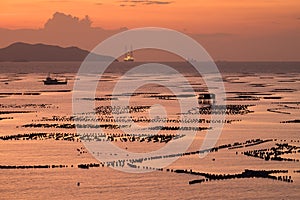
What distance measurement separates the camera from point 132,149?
2132 inches

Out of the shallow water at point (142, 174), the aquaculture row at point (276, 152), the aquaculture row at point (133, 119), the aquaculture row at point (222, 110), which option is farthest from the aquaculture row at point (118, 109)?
the aquaculture row at point (276, 152)

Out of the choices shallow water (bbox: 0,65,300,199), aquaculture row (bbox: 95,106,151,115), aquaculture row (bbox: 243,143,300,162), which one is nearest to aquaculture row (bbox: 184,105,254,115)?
aquaculture row (bbox: 95,106,151,115)

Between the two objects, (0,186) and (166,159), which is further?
(166,159)

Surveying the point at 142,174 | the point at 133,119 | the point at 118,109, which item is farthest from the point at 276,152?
the point at 118,109

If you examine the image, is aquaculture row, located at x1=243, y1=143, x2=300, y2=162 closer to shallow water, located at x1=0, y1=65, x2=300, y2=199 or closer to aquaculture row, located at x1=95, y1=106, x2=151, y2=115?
shallow water, located at x1=0, y1=65, x2=300, y2=199

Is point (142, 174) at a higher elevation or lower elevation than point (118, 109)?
lower

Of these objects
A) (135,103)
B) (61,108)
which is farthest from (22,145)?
(135,103)

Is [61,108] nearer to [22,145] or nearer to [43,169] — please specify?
[22,145]

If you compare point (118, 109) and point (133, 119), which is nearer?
point (133, 119)

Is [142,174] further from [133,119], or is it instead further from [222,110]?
[222,110]

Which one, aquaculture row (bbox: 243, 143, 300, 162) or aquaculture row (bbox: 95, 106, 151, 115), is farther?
aquaculture row (bbox: 95, 106, 151, 115)

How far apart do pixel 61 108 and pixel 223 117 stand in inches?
994

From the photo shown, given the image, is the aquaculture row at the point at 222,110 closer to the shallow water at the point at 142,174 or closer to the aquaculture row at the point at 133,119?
the aquaculture row at the point at 133,119

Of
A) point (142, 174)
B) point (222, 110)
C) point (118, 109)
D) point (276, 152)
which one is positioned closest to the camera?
point (142, 174)
